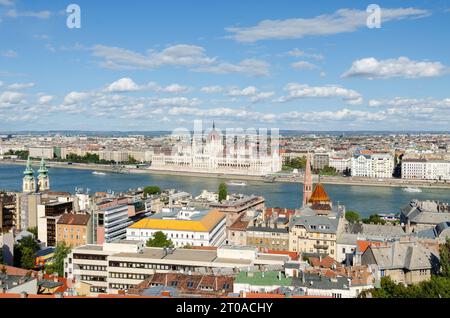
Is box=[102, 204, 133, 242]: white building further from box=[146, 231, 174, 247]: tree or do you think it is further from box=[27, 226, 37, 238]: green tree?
box=[27, 226, 37, 238]: green tree

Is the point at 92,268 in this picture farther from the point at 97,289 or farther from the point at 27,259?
the point at 27,259

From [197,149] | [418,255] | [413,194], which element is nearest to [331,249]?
[418,255]

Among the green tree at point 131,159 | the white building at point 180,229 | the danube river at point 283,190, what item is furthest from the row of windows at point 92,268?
the green tree at point 131,159

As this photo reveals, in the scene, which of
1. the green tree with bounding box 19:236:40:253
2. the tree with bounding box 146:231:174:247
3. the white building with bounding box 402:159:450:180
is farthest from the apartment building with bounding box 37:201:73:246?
the white building with bounding box 402:159:450:180

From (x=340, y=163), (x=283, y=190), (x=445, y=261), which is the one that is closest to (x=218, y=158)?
(x=340, y=163)
